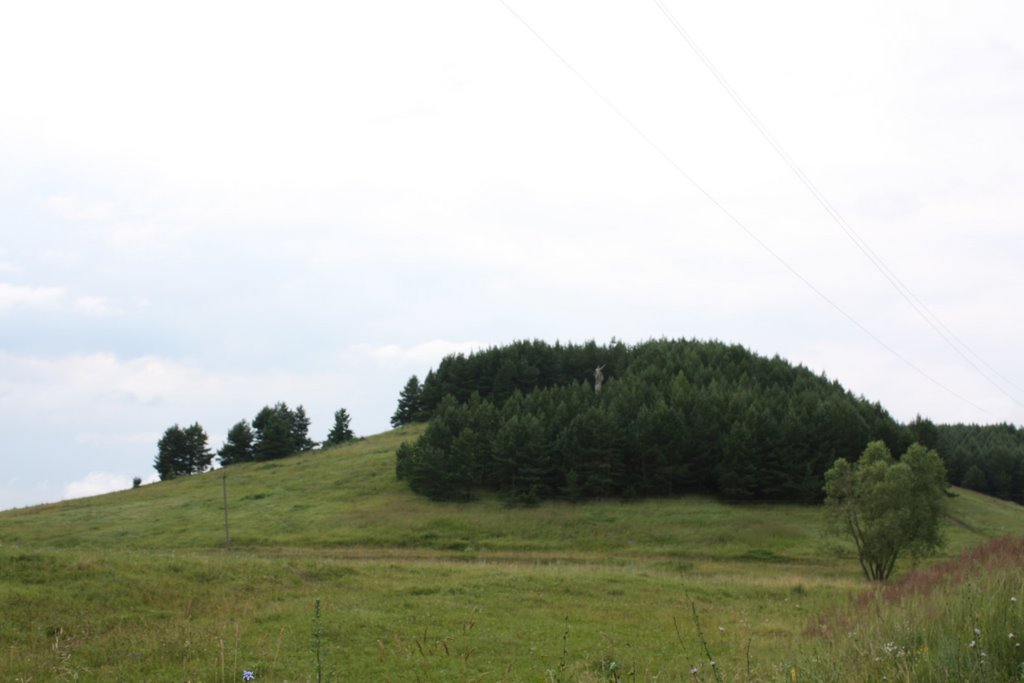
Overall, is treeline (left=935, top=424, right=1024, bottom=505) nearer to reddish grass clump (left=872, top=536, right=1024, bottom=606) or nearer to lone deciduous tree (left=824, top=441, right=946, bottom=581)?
lone deciduous tree (left=824, top=441, right=946, bottom=581)

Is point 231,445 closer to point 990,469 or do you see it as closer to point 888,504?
point 888,504

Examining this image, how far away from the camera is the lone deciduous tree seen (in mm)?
43312

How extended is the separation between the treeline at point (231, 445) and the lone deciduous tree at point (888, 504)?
94.4m

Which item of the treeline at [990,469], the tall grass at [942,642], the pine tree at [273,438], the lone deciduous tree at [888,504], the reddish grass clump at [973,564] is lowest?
the treeline at [990,469]

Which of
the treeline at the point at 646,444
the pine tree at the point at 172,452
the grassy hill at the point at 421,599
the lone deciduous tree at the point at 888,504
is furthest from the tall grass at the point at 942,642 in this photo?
the pine tree at the point at 172,452

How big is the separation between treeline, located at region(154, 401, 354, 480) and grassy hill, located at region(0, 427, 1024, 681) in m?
49.0

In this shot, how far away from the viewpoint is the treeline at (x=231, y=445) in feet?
397

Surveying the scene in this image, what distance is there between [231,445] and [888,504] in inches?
4195

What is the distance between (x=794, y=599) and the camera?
104 feet

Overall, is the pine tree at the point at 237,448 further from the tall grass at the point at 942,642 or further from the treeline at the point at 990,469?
the tall grass at the point at 942,642

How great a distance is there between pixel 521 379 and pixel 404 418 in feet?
106

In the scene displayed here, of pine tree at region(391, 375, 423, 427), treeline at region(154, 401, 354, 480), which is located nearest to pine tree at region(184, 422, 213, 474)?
treeline at region(154, 401, 354, 480)

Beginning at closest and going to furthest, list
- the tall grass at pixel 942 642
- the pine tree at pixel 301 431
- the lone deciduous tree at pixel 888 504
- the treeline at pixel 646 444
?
the tall grass at pixel 942 642
the lone deciduous tree at pixel 888 504
the treeline at pixel 646 444
the pine tree at pixel 301 431

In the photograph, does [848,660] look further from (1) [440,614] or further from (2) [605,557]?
(2) [605,557]
